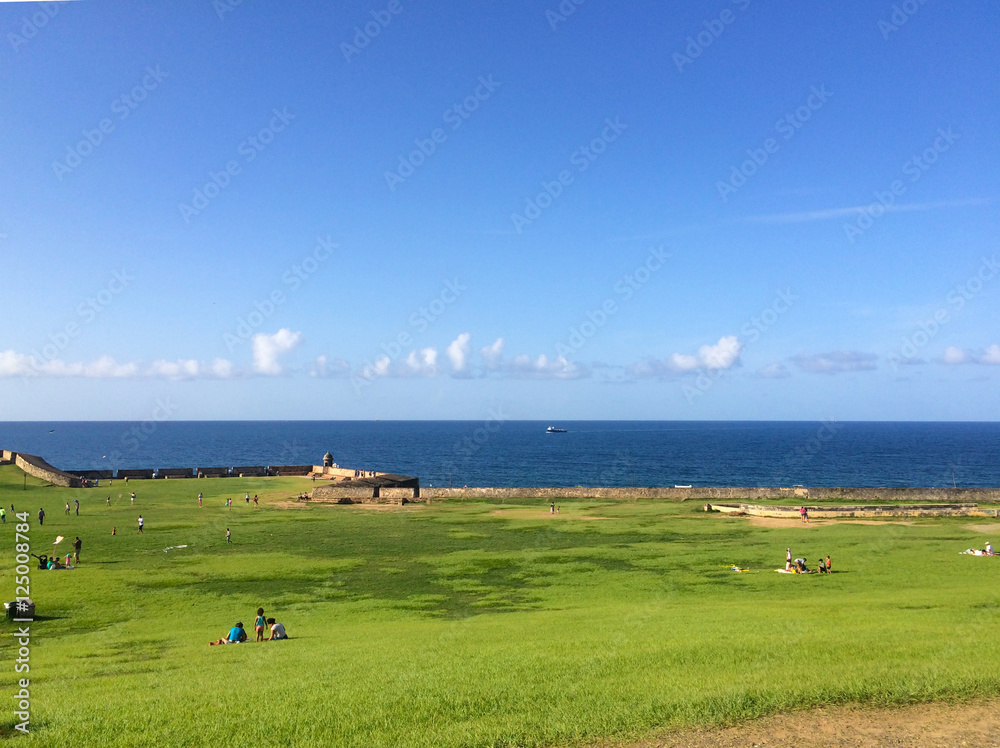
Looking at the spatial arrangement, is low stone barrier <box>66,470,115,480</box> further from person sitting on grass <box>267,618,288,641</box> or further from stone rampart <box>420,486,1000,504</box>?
person sitting on grass <box>267,618,288,641</box>

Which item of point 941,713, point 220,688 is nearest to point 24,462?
point 220,688

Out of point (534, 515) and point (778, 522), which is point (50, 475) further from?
point (778, 522)

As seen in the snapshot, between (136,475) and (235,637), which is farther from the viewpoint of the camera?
(136,475)

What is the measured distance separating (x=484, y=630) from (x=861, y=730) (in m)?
11.2

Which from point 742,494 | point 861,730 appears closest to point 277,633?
point 861,730

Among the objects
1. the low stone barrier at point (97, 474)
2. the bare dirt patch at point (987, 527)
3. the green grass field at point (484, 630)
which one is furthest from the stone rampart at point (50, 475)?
the bare dirt patch at point (987, 527)

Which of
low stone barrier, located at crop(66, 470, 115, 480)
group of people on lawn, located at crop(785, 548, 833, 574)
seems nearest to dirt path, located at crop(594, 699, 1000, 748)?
group of people on lawn, located at crop(785, 548, 833, 574)

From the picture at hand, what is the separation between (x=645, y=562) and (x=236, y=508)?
3696 cm

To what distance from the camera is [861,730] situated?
10.9 m

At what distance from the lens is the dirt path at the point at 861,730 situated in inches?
413

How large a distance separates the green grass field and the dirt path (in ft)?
1.26

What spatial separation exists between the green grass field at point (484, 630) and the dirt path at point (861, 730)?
1.26 feet

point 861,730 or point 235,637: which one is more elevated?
point 861,730

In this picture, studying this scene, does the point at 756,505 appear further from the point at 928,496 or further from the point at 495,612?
the point at 495,612
